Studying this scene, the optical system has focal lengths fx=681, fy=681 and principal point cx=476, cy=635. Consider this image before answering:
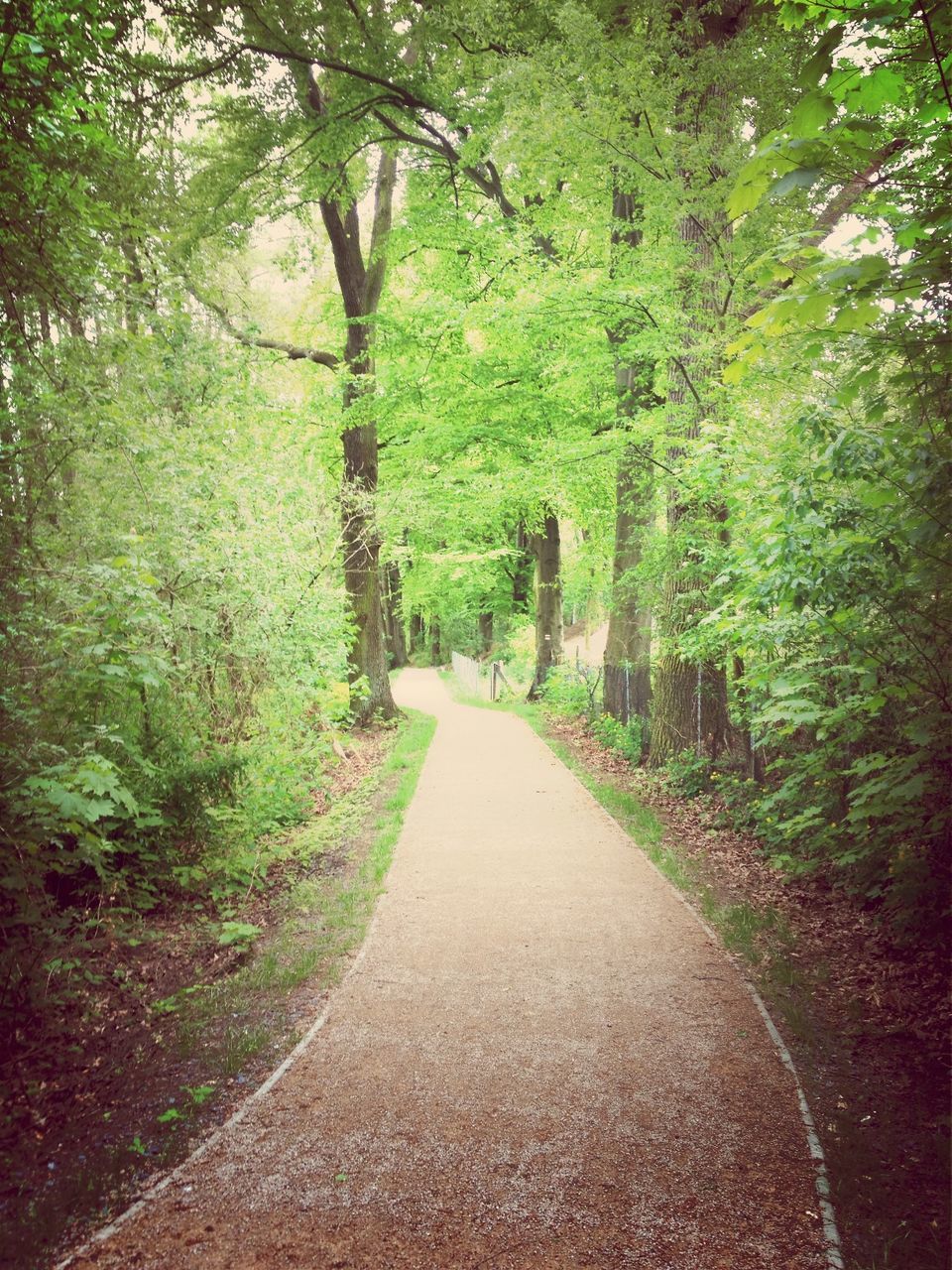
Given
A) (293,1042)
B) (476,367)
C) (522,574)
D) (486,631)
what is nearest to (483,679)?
(522,574)

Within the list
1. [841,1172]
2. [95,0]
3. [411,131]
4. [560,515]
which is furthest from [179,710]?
[560,515]

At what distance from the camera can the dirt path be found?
2816 millimetres

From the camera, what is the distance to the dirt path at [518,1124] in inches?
111

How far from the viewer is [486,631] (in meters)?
33.9

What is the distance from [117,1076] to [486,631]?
3018 cm

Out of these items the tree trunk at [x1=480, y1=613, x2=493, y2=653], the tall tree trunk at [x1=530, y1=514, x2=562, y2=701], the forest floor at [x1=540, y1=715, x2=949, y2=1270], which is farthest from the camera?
the tree trunk at [x1=480, y1=613, x2=493, y2=653]

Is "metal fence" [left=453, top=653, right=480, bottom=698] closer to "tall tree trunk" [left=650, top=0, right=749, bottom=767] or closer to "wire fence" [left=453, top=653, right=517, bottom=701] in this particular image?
"wire fence" [left=453, top=653, right=517, bottom=701]

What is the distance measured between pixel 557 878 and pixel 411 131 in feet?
37.7

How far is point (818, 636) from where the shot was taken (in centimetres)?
581

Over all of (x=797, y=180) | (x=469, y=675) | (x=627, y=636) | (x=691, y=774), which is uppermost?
(x=797, y=180)

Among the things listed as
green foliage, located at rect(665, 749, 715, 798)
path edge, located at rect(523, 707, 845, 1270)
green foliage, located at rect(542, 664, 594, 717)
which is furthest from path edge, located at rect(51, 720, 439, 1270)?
green foliage, located at rect(542, 664, 594, 717)

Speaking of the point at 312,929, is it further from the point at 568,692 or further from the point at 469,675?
the point at 469,675

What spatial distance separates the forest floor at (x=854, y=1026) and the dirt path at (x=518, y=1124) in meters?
0.21

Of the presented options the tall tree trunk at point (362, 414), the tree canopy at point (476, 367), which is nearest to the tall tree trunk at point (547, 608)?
the tree canopy at point (476, 367)
